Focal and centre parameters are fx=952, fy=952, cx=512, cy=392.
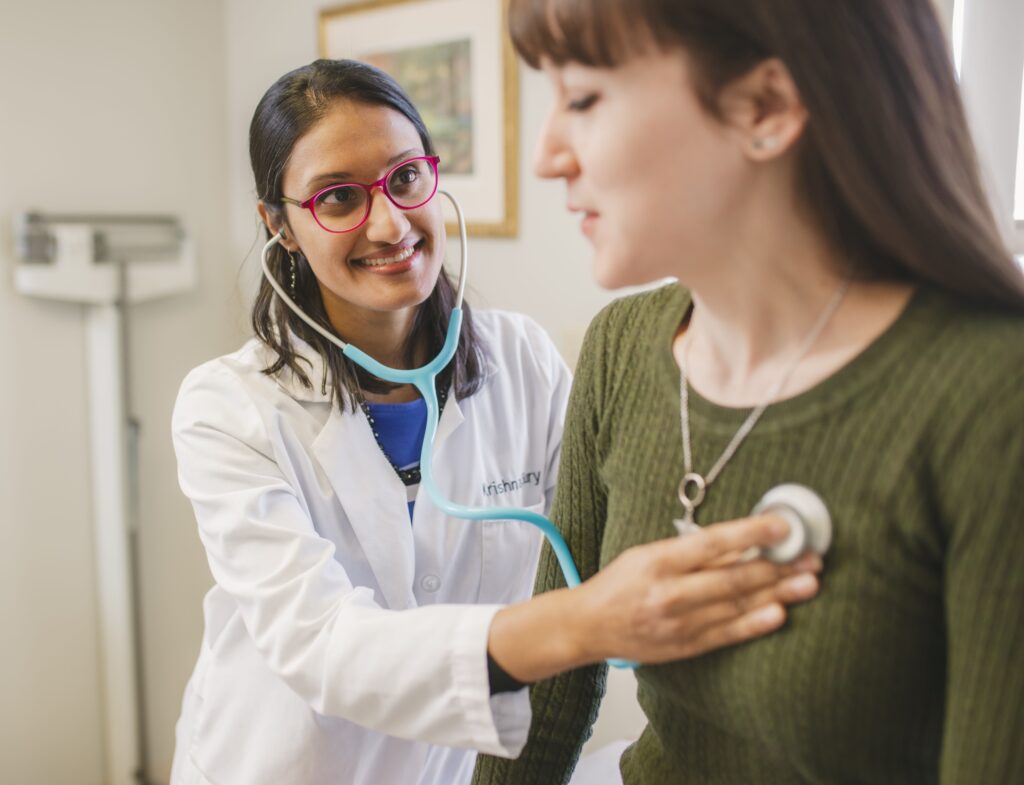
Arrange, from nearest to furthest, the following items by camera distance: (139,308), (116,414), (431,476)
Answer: (431,476)
(116,414)
(139,308)

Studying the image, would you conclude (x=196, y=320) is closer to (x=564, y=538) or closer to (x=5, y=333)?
(x=5, y=333)

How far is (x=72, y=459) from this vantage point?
225cm

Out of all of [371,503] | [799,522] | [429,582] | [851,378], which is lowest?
[429,582]

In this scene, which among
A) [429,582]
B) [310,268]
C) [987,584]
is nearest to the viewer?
[987,584]

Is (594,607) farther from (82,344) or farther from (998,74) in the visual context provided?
(82,344)

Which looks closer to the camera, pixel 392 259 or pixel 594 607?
pixel 594 607

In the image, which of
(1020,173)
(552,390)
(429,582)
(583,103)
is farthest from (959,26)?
(429,582)

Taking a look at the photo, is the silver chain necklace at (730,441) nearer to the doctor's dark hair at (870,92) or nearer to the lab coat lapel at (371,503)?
the doctor's dark hair at (870,92)

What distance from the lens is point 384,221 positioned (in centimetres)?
121

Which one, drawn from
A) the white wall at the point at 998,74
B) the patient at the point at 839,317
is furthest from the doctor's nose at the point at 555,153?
the white wall at the point at 998,74

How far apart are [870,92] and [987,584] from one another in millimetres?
327

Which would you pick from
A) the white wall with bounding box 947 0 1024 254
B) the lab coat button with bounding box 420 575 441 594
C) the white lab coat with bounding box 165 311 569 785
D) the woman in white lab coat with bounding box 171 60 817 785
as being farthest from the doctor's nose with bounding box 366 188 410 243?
the white wall with bounding box 947 0 1024 254

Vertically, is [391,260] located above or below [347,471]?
above

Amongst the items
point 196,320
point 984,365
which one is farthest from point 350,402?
point 196,320
